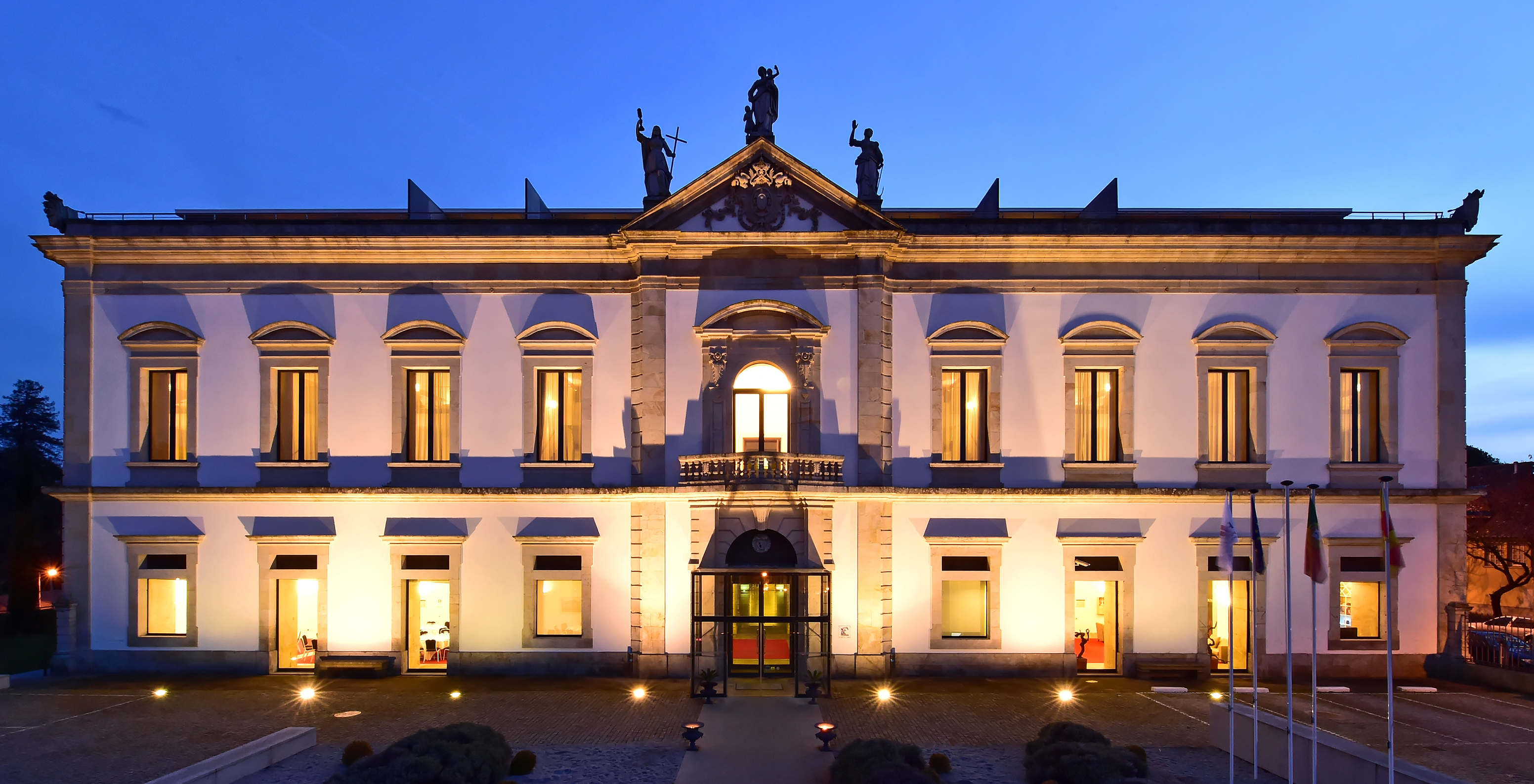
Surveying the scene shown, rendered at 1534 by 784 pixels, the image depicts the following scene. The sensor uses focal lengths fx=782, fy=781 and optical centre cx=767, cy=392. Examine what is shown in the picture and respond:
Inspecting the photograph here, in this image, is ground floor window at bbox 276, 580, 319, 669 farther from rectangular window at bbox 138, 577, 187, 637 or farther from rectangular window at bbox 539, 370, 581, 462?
rectangular window at bbox 539, 370, 581, 462

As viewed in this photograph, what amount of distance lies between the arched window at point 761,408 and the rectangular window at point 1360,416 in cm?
1705

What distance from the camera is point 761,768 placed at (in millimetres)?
15594

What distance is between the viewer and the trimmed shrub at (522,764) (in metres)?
15.2

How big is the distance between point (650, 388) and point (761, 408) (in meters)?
3.34

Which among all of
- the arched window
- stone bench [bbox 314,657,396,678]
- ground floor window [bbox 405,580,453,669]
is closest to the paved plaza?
stone bench [bbox 314,657,396,678]

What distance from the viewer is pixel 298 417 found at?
24.0m

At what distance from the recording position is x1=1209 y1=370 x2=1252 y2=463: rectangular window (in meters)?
23.8

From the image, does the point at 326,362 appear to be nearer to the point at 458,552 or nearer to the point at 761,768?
the point at 458,552

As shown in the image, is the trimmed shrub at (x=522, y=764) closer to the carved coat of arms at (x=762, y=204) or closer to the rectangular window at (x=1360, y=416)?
the carved coat of arms at (x=762, y=204)

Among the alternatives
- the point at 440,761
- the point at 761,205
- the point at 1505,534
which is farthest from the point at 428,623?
the point at 1505,534

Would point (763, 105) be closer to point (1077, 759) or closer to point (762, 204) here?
point (762, 204)

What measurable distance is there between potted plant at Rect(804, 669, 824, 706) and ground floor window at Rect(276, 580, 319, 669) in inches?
585

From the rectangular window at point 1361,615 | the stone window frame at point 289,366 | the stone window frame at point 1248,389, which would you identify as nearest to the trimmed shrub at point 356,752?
the stone window frame at point 289,366

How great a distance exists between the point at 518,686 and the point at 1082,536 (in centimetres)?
1689
